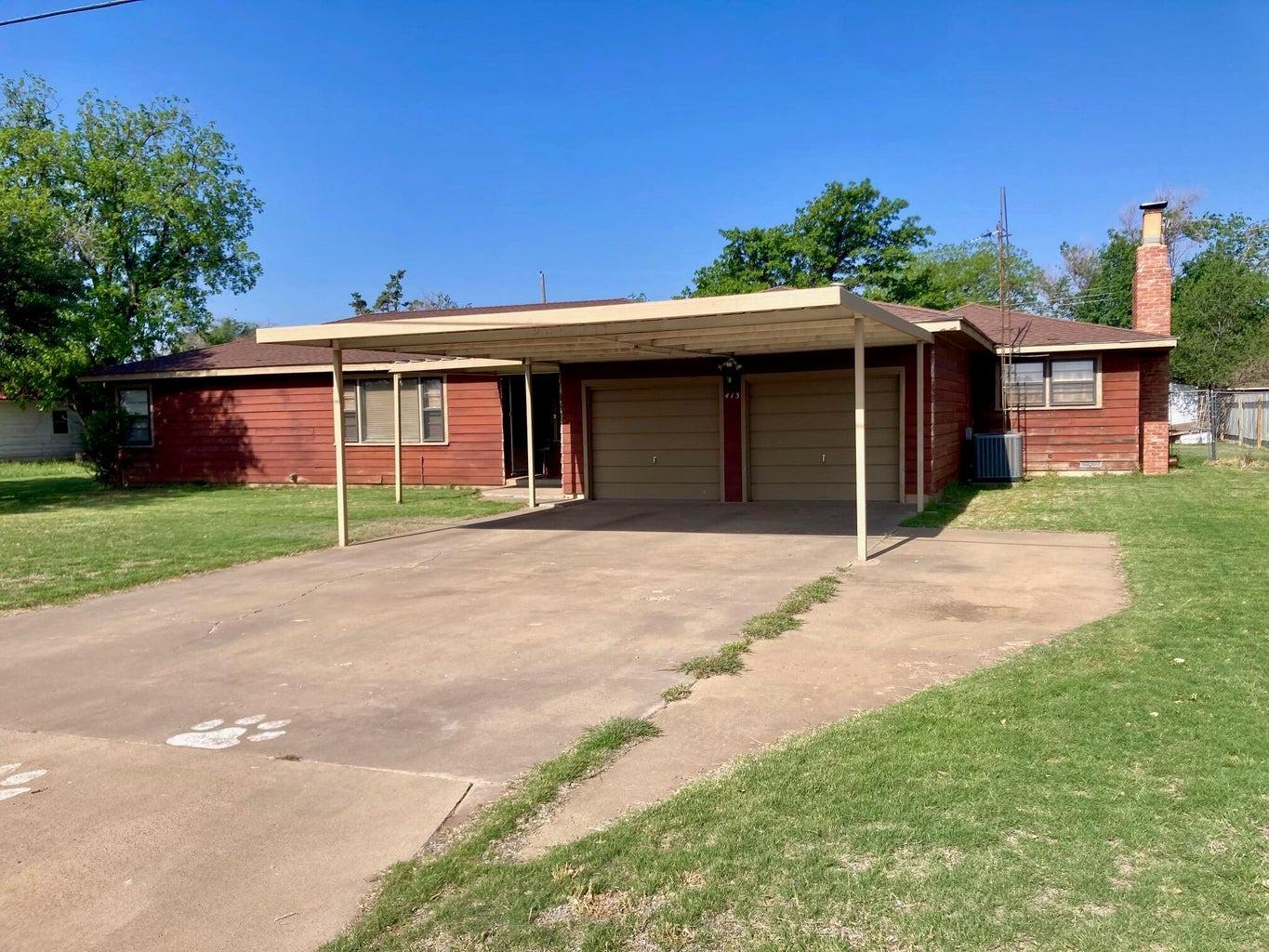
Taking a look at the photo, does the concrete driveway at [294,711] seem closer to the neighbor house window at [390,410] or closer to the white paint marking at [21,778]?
the white paint marking at [21,778]

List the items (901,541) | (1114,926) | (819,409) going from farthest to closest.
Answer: (819,409) < (901,541) < (1114,926)

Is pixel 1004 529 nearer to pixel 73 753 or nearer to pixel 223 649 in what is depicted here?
pixel 223 649

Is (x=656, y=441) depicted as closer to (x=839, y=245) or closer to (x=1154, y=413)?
(x=1154, y=413)

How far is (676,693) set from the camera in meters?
4.68

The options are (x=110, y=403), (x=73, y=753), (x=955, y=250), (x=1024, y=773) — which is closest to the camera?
(x=1024, y=773)

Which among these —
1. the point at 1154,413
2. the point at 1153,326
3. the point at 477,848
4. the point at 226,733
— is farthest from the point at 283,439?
the point at 1153,326

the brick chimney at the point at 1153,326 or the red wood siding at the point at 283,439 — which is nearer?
the brick chimney at the point at 1153,326

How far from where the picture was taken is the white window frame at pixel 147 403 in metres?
19.3

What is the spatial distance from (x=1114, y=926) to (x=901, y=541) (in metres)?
7.34

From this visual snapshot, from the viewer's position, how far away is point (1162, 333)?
16.2m

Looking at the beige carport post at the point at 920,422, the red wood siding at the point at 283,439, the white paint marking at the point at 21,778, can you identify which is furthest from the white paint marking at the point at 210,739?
the red wood siding at the point at 283,439

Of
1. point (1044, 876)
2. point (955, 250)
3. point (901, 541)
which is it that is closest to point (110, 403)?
point (901, 541)

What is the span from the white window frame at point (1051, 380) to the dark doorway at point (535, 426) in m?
8.72

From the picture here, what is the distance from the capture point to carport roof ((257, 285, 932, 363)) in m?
7.49
